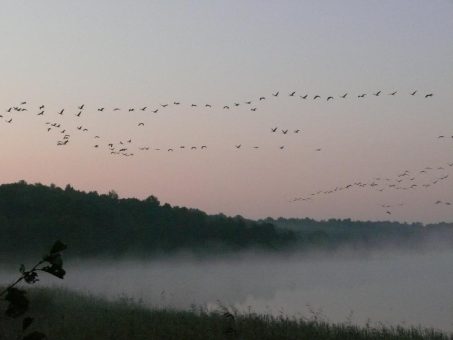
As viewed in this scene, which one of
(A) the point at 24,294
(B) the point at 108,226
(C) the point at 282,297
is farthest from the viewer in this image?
(B) the point at 108,226

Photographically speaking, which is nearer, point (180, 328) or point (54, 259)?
point (54, 259)

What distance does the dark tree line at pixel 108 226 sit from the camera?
256ft

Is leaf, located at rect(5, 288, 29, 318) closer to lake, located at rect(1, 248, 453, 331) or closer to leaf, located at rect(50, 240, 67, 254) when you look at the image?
leaf, located at rect(50, 240, 67, 254)

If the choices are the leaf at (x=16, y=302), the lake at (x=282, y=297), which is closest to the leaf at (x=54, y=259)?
the leaf at (x=16, y=302)

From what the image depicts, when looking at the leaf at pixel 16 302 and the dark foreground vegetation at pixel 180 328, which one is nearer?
the leaf at pixel 16 302

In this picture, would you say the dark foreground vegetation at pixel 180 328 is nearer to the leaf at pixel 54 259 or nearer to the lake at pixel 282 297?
the lake at pixel 282 297

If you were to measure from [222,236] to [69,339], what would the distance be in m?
108

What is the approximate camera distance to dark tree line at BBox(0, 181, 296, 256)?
256ft

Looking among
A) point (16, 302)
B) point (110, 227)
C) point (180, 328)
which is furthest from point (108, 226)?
point (16, 302)

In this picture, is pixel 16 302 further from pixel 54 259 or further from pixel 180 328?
pixel 180 328

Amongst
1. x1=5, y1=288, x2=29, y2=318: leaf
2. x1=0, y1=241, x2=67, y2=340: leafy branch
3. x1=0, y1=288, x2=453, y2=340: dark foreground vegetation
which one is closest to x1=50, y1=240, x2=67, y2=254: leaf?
x1=0, y1=241, x2=67, y2=340: leafy branch

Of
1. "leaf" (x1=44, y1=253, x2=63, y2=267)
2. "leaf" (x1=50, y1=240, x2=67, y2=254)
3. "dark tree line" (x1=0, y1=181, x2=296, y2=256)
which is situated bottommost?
"leaf" (x1=44, y1=253, x2=63, y2=267)

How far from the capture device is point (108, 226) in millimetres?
91938

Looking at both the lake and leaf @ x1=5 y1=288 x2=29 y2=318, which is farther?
the lake
